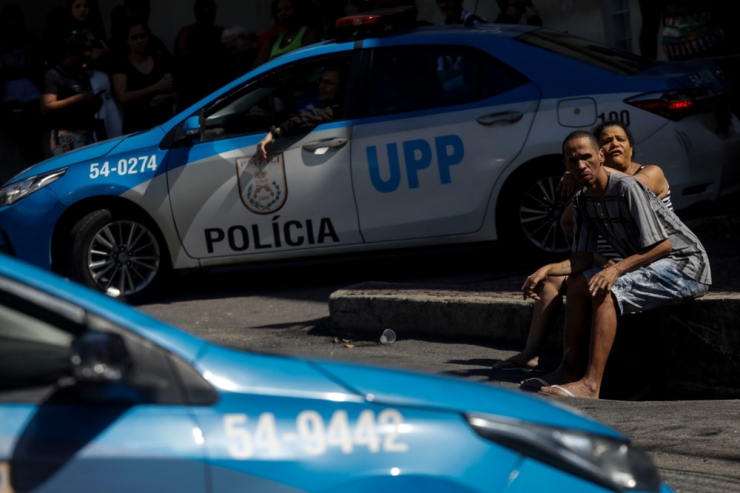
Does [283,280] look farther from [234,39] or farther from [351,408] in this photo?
[351,408]

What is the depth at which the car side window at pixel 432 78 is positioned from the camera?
24.0 ft

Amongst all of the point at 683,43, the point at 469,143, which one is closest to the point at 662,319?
the point at 469,143

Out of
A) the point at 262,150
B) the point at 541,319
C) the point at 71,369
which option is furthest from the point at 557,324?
the point at 71,369

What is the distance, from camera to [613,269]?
5.10 meters

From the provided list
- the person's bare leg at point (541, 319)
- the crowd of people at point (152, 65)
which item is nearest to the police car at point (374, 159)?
the crowd of people at point (152, 65)

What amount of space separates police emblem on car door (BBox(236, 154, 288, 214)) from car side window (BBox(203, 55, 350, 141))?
25 centimetres

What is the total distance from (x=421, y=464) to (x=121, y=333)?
67 centimetres

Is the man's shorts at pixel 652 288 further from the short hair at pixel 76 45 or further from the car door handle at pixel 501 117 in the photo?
the short hair at pixel 76 45

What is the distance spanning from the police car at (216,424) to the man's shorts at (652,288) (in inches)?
112

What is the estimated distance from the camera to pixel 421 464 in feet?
7.43

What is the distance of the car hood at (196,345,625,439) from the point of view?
2.32 m

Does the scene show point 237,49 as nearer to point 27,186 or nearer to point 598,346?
point 27,186

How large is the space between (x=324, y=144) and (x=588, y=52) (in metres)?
1.92

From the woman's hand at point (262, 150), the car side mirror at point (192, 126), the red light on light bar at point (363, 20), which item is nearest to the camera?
the woman's hand at point (262, 150)
